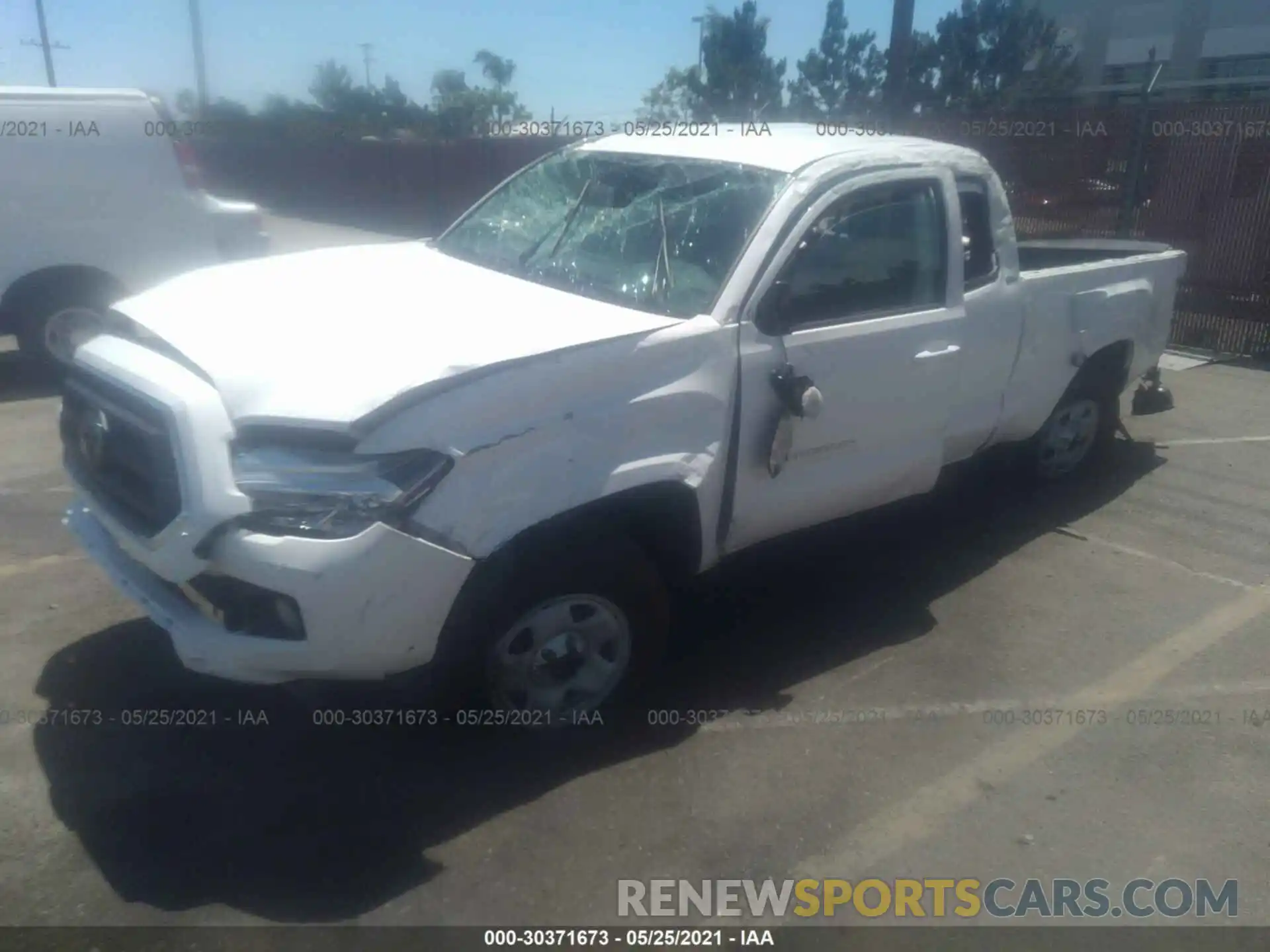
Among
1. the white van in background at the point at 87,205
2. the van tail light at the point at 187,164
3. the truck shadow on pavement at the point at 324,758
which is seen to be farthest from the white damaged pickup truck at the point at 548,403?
the van tail light at the point at 187,164

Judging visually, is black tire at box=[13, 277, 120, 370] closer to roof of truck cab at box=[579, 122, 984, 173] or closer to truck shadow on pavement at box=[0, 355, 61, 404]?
truck shadow on pavement at box=[0, 355, 61, 404]

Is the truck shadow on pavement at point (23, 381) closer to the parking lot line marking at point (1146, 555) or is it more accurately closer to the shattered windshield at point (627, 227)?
the shattered windshield at point (627, 227)

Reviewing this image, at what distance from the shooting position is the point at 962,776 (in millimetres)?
3613

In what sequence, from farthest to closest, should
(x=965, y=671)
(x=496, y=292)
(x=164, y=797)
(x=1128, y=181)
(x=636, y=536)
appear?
1. (x=1128, y=181)
2. (x=965, y=671)
3. (x=496, y=292)
4. (x=636, y=536)
5. (x=164, y=797)

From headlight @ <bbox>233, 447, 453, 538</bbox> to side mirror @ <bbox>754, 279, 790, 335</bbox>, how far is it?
4.33ft

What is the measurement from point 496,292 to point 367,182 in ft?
69.7

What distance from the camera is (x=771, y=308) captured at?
3.73 metres

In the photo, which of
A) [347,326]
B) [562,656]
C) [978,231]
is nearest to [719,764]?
[562,656]

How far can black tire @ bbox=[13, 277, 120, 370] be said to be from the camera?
25.4 feet

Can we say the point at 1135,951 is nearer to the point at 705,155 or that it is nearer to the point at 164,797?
the point at 164,797

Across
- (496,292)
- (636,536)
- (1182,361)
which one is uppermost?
(496,292)

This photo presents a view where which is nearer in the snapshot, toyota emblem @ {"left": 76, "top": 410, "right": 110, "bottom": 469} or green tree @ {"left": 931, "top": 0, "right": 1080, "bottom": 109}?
toyota emblem @ {"left": 76, "top": 410, "right": 110, "bottom": 469}

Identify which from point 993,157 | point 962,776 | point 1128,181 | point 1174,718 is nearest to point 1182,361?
point 1128,181

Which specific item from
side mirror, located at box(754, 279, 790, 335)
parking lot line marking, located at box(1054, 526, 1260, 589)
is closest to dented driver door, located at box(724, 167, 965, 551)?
side mirror, located at box(754, 279, 790, 335)
